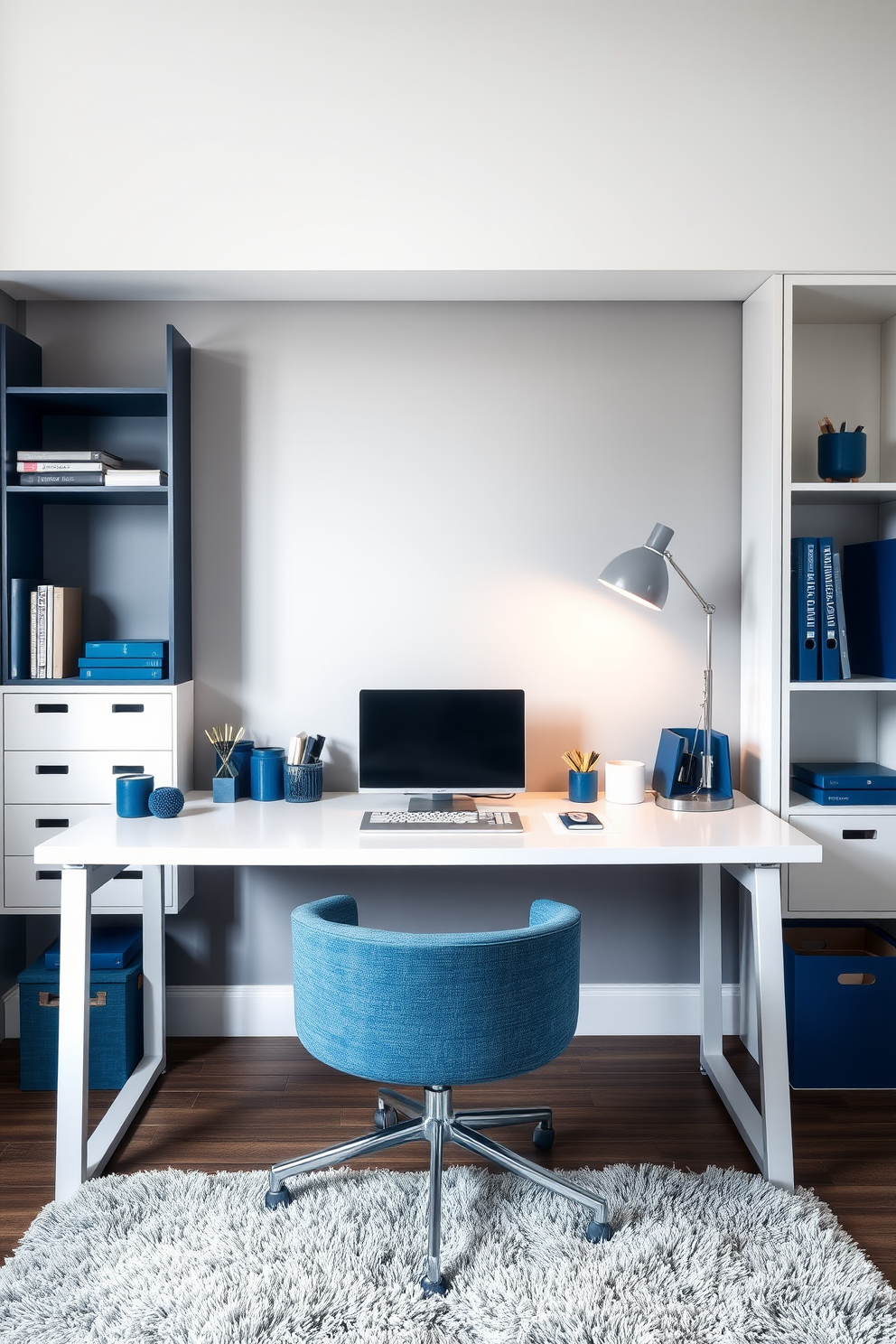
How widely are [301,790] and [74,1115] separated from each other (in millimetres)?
979

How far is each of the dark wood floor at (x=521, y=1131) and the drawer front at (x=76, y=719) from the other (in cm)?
98

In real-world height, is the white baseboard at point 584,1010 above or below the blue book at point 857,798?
below

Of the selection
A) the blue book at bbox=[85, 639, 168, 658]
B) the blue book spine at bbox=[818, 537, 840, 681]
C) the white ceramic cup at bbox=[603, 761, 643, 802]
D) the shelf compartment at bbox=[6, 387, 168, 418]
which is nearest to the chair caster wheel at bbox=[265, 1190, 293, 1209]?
the white ceramic cup at bbox=[603, 761, 643, 802]

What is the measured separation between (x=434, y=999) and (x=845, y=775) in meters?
1.48

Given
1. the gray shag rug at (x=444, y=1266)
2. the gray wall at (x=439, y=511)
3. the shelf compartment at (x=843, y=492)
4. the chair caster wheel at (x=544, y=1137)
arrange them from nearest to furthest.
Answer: the gray shag rug at (x=444, y=1266), the chair caster wheel at (x=544, y=1137), the shelf compartment at (x=843, y=492), the gray wall at (x=439, y=511)

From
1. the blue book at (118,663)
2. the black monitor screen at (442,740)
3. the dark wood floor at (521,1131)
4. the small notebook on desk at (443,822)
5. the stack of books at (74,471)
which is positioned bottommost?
the dark wood floor at (521,1131)

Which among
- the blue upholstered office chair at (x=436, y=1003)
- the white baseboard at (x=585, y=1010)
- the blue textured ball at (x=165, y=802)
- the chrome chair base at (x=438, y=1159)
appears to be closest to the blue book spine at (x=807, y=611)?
the white baseboard at (x=585, y=1010)

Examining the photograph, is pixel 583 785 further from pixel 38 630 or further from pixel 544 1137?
pixel 38 630

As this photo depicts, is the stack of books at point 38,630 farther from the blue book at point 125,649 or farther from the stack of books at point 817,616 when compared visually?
the stack of books at point 817,616

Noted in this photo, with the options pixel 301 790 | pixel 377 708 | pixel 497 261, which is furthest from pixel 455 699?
pixel 497 261

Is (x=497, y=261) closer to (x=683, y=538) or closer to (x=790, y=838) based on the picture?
(x=683, y=538)

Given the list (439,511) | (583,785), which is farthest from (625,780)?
(439,511)

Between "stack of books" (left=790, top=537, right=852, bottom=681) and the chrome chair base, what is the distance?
1492 millimetres

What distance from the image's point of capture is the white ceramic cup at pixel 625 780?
2.61 metres
